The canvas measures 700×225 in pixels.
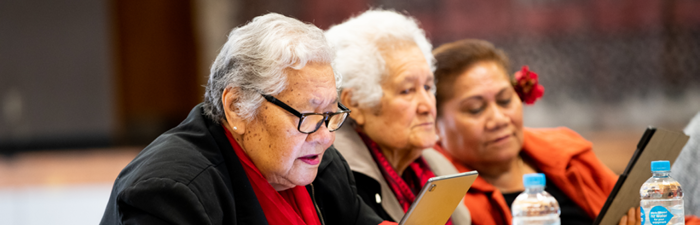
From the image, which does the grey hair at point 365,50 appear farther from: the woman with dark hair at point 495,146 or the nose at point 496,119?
the nose at point 496,119

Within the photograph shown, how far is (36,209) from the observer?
4.12m

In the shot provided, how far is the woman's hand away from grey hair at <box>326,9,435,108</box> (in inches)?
33.7

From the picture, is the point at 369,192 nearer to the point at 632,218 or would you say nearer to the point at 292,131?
the point at 292,131

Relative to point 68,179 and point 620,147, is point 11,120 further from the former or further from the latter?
point 620,147

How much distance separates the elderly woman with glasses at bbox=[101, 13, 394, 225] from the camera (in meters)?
1.40

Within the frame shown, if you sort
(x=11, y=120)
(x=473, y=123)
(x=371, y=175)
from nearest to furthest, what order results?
(x=371, y=175) → (x=473, y=123) → (x=11, y=120)

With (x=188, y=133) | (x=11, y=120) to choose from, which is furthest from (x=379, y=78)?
(x=11, y=120)

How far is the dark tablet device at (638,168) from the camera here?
174 centimetres

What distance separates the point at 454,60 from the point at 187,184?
140cm

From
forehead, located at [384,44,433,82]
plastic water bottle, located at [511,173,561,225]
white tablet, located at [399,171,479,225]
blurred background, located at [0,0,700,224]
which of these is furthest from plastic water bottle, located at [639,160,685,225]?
blurred background, located at [0,0,700,224]

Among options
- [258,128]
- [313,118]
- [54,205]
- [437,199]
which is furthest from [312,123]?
[54,205]

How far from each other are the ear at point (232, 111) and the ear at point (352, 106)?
0.71 m

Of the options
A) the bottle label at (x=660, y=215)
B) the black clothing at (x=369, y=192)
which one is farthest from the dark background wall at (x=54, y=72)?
the bottle label at (x=660, y=215)

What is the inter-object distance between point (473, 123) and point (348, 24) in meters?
0.61
